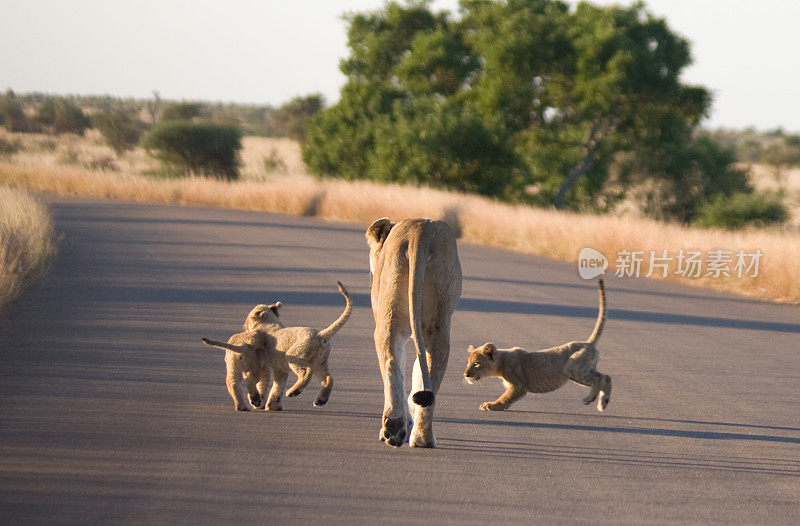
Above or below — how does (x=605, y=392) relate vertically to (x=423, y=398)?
below

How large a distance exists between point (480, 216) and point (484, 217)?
22cm

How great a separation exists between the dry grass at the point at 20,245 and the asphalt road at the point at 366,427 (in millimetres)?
298

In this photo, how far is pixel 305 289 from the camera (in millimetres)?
15281

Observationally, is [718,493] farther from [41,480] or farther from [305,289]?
[305,289]

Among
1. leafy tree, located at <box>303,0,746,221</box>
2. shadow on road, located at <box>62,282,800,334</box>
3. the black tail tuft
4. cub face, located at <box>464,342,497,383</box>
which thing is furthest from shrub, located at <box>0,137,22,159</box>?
the black tail tuft

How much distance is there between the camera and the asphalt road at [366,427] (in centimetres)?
554

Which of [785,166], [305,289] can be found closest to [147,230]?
[305,289]

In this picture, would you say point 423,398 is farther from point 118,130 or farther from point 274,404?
point 118,130

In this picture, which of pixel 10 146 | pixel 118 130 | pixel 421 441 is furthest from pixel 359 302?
pixel 118 130

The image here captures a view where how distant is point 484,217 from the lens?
26688mm

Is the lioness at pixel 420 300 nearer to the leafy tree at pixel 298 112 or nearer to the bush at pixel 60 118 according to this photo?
the leafy tree at pixel 298 112

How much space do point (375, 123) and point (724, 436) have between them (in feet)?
124

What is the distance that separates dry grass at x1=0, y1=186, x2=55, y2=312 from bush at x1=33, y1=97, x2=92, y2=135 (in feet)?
218

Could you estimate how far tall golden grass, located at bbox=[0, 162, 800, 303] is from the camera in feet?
61.8
